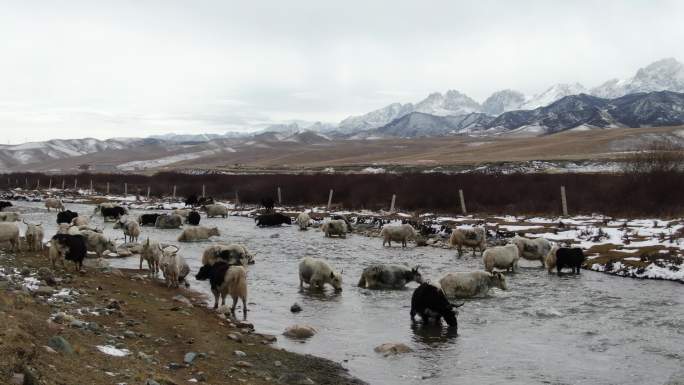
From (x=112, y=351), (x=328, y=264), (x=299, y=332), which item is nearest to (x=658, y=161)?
(x=328, y=264)

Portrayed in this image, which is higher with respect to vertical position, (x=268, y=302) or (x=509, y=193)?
(x=509, y=193)

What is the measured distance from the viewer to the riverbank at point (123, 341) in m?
7.38

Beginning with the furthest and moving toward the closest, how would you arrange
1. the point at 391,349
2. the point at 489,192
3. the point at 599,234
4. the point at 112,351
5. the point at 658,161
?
the point at 489,192, the point at 658,161, the point at 599,234, the point at 391,349, the point at 112,351

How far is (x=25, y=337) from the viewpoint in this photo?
24.9 ft

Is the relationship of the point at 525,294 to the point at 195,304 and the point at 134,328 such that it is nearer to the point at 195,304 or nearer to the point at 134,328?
the point at 195,304

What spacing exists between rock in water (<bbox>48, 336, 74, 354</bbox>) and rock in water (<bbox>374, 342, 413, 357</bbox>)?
579cm

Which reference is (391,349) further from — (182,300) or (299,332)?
(182,300)

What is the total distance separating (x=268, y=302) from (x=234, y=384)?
23.3 ft

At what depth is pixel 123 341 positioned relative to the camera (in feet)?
32.4

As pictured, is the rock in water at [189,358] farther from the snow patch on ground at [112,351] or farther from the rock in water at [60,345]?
the rock in water at [60,345]

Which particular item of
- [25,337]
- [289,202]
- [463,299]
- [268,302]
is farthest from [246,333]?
[289,202]

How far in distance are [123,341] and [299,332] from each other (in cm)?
399

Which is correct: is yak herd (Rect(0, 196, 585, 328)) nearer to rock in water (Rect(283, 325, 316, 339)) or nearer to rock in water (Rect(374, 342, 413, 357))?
rock in water (Rect(283, 325, 316, 339))

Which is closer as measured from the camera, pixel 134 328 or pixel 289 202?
pixel 134 328
